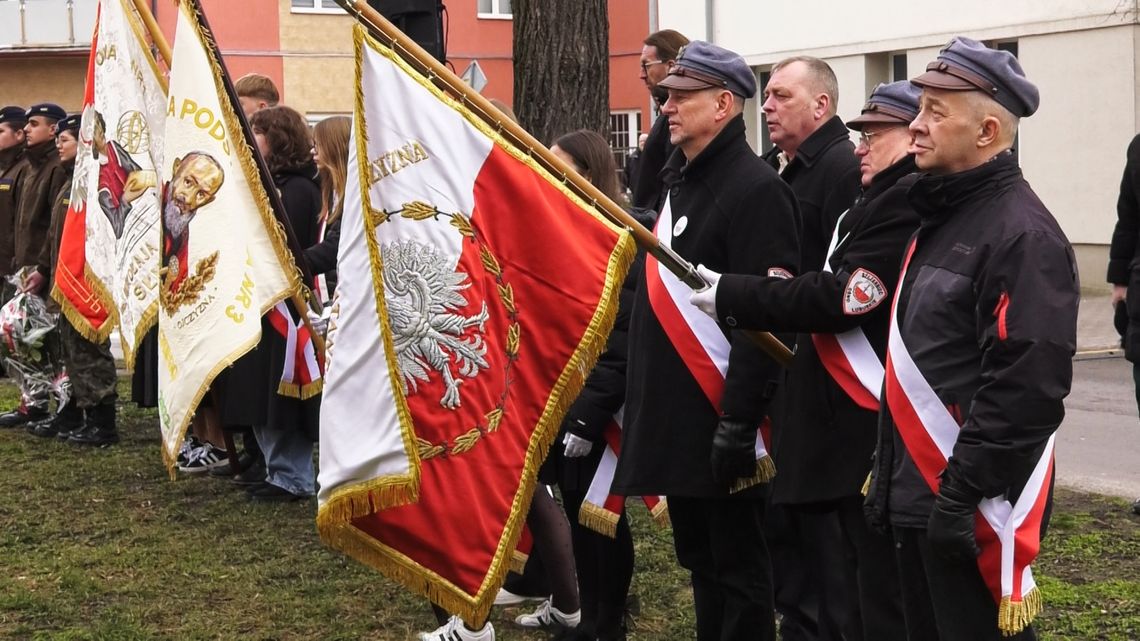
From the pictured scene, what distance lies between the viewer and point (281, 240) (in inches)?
253

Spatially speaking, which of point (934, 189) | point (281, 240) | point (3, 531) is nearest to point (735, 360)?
point (934, 189)

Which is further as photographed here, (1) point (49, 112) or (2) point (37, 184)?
(1) point (49, 112)

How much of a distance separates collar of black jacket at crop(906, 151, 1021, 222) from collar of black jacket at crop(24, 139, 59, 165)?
27.0ft

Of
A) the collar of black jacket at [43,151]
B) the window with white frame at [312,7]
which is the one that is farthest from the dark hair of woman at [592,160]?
the window with white frame at [312,7]

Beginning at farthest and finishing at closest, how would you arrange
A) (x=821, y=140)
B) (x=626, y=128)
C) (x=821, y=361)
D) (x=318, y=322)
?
1. (x=626, y=128)
2. (x=318, y=322)
3. (x=821, y=140)
4. (x=821, y=361)

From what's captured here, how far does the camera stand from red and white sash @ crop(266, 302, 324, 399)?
7.77m

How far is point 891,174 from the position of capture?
4301 millimetres

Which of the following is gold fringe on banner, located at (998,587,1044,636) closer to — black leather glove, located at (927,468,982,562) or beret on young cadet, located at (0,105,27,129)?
black leather glove, located at (927,468,982,562)

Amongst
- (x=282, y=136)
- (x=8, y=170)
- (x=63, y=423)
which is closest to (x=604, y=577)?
(x=282, y=136)

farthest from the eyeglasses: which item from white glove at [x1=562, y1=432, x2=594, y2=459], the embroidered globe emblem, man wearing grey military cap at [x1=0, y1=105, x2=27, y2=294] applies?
man wearing grey military cap at [x1=0, y1=105, x2=27, y2=294]

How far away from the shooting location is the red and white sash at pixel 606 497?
5242 millimetres

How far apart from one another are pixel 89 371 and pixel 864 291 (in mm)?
7005

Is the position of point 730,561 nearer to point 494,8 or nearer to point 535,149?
point 535,149

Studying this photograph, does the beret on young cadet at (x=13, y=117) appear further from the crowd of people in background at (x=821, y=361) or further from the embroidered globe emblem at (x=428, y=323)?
the embroidered globe emblem at (x=428, y=323)
